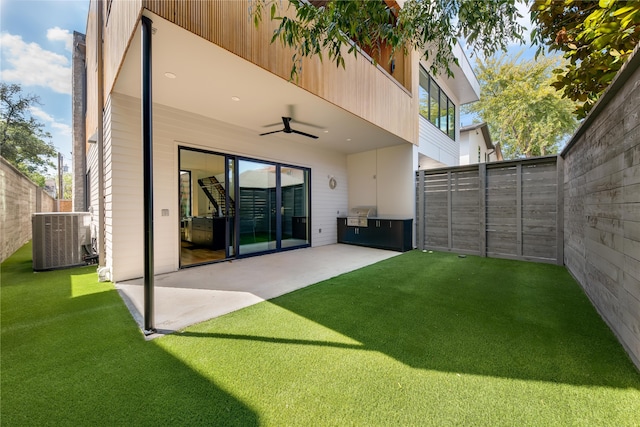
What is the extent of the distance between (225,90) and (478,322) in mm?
4645

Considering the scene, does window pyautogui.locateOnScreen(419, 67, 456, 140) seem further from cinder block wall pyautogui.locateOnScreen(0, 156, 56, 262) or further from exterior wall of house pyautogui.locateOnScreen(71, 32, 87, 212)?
exterior wall of house pyautogui.locateOnScreen(71, 32, 87, 212)

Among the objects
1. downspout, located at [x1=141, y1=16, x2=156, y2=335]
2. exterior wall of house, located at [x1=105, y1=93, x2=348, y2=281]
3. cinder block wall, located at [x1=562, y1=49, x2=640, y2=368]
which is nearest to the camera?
cinder block wall, located at [x1=562, y1=49, x2=640, y2=368]

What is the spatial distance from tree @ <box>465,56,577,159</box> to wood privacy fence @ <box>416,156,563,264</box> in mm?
10913

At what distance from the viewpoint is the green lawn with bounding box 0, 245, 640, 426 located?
4.91 ft

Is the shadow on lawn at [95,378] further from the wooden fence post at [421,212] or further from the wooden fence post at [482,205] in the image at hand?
the wooden fence post at [421,212]

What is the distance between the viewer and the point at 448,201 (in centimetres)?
668

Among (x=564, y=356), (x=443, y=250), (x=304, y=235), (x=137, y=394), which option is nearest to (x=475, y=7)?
(x=564, y=356)

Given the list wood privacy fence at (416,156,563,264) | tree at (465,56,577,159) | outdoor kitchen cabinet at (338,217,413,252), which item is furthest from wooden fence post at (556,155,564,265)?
tree at (465,56,577,159)

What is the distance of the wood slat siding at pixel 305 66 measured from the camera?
2.77m

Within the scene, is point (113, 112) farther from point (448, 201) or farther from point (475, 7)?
point (448, 201)

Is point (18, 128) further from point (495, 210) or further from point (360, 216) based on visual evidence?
point (495, 210)

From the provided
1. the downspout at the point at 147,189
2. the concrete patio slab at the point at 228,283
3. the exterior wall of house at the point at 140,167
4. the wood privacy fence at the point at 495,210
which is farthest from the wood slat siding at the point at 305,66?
the concrete patio slab at the point at 228,283

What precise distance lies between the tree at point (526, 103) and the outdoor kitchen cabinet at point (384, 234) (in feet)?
39.6

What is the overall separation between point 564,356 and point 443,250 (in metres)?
4.91
